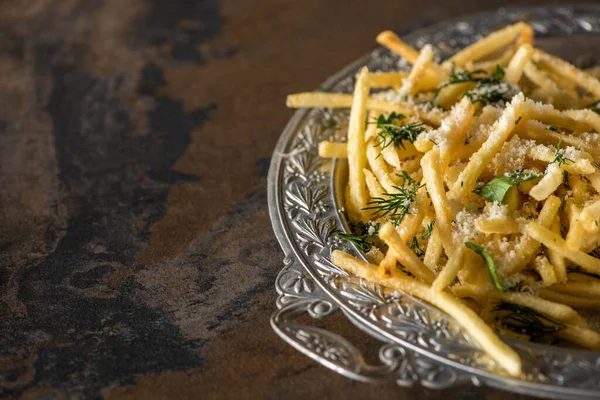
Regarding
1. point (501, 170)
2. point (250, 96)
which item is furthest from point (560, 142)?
point (250, 96)

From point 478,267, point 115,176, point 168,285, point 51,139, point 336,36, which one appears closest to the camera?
point 478,267

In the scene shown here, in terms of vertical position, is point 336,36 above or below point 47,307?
above

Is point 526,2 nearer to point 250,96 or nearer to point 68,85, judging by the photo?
point 250,96

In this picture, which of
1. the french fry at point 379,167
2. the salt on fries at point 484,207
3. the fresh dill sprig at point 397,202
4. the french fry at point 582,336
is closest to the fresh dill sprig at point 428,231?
the salt on fries at point 484,207

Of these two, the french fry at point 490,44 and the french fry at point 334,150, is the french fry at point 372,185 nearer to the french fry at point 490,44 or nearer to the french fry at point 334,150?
the french fry at point 334,150

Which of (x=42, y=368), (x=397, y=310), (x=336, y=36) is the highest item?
(x=336, y=36)

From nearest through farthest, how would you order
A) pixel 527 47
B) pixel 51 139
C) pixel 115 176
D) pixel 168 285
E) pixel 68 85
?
1. pixel 168 285
2. pixel 527 47
3. pixel 115 176
4. pixel 51 139
5. pixel 68 85

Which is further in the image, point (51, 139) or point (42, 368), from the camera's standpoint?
point (51, 139)
